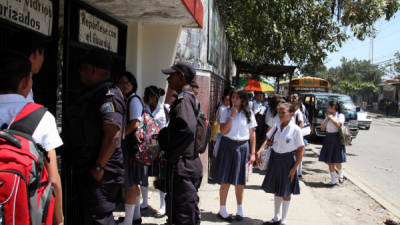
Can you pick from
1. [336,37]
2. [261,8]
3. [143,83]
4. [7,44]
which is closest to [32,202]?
[7,44]

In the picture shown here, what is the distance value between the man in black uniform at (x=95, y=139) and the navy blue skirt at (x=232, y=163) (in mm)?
2043

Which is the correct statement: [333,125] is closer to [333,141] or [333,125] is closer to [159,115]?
[333,141]

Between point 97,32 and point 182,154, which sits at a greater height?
point 97,32

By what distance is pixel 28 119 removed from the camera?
6.02 ft

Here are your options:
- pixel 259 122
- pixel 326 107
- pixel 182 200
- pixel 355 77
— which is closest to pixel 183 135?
pixel 182 200

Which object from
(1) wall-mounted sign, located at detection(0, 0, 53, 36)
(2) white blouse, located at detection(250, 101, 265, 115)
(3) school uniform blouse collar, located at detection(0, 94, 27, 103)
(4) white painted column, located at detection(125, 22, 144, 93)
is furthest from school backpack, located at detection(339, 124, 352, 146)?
(3) school uniform blouse collar, located at detection(0, 94, 27, 103)

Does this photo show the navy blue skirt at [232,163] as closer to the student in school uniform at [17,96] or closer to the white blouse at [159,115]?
the white blouse at [159,115]

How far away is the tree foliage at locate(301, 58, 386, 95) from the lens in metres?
60.0

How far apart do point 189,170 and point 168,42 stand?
9.37ft

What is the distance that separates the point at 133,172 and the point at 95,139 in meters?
1.42

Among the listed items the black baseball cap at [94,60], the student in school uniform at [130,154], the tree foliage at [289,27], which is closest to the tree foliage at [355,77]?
the tree foliage at [289,27]

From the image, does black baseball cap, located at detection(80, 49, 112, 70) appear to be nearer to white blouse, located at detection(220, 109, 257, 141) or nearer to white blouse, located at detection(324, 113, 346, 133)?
→ white blouse, located at detection(220, 109, 257, 141)

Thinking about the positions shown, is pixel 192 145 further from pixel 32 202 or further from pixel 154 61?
pixel 154 61

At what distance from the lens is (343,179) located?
7324 millimetres
